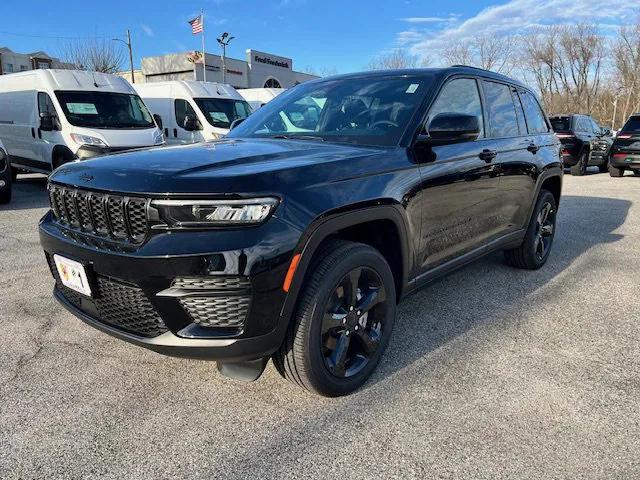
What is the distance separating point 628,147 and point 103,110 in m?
12.8

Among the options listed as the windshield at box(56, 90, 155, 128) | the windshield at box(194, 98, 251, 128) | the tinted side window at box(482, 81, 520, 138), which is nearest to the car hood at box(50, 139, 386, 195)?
the tinted side window at box(482, 81, 520, 138)

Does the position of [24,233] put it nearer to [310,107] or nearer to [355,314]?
[310,107]

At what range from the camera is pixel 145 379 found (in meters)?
2.77

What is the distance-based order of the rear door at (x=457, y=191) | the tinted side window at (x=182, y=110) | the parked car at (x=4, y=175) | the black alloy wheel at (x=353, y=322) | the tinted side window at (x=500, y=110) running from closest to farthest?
the black alloy wheel at (x=353, y=322) → the rear door at (x=457, y=191) → the tinted side window at (x=500, y=110) → the parked car at (x=4, y=175) → the tinted side window at (x=182, y=110)

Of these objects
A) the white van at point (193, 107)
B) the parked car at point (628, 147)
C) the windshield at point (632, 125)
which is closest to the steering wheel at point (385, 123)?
the white van at point (193, 107)

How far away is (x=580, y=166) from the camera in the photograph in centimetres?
1467

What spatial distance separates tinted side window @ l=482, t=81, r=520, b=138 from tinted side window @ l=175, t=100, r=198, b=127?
10.0 m

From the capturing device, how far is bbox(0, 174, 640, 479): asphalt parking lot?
6.99 ft

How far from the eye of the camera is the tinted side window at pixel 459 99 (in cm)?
323

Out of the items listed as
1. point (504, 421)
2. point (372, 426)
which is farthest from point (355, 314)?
point (504, 421)

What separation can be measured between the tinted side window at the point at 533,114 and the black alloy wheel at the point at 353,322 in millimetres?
2745

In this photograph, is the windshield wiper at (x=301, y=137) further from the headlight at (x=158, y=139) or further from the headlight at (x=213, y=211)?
the headlight at (x=158, y=139)

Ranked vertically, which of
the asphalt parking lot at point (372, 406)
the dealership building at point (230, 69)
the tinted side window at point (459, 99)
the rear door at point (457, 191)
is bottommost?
the asphalt parking lot at point (372, 406)

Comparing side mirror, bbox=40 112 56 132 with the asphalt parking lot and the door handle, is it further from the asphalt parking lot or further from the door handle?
the door handle
